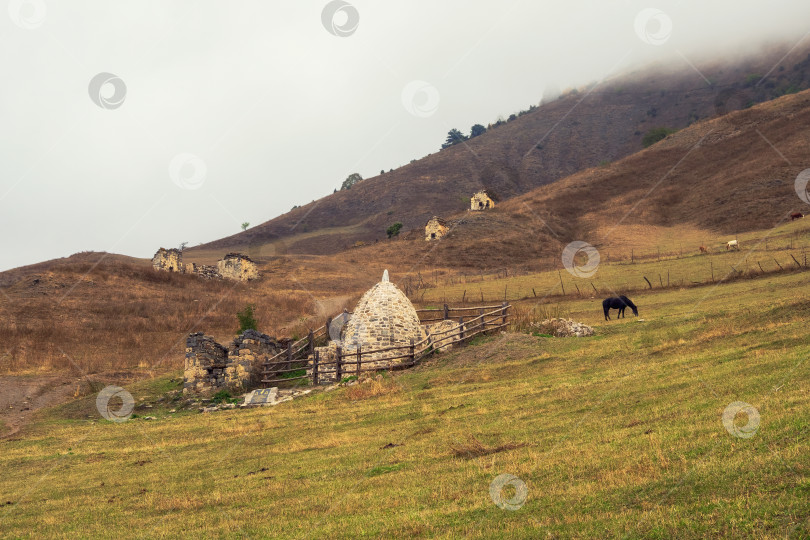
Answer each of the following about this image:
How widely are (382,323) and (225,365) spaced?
8498 millimetres

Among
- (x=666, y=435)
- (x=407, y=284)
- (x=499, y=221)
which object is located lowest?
(x=666, y=435)

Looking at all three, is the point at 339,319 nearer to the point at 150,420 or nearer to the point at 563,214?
the point at 150,420

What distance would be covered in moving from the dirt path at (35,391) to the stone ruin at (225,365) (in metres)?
5.41

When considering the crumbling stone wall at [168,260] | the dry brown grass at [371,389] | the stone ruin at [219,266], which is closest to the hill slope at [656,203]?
the stone ruin at [219,266]

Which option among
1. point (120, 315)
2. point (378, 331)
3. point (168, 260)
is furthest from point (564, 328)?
point (168, 260)

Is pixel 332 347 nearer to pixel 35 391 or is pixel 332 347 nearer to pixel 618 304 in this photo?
pixel 35 391

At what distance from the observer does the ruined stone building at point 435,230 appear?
4109 inches

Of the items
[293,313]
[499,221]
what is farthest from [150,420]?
[499,221]

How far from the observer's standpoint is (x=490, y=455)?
12891mm

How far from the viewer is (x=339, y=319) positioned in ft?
127

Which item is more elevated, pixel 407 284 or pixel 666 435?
pixel 407 284

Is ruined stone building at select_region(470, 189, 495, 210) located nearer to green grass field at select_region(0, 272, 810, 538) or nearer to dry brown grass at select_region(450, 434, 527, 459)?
green grass field at select_region(0, 272, 810, 538)

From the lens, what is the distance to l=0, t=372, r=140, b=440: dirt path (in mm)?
28031

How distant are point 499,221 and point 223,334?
2741 inches
